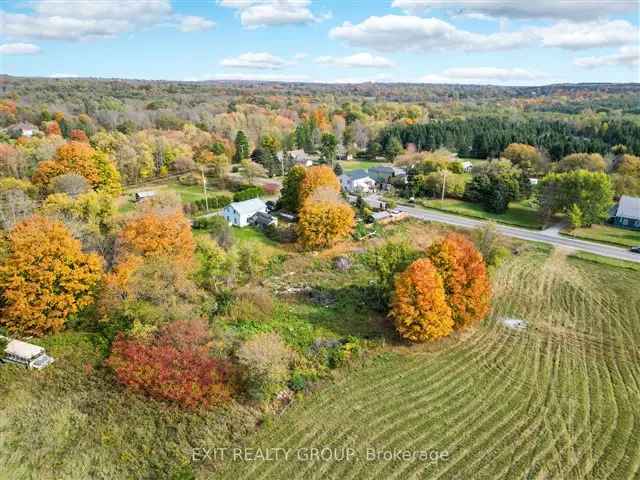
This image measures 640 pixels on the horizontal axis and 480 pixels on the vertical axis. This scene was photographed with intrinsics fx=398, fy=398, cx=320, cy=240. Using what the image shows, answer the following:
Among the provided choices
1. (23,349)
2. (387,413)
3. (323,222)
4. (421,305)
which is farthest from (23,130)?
(387,413)

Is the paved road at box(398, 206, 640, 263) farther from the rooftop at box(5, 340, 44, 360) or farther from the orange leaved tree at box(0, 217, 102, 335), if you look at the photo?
the rooftop at box(5, 340, 44, 360)

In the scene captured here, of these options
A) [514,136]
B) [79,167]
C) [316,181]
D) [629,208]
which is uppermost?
[514,136]

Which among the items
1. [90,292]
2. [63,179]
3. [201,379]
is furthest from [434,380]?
[63,179]

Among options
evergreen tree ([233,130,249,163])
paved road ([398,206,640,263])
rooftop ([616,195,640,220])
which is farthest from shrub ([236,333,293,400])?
evergreen tree ([233,130,249,163])

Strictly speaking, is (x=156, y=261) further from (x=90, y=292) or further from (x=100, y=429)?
(x=100, y=429)

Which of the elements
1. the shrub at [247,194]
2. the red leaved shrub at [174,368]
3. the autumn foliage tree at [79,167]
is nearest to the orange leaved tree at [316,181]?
the shrub at [247,194]

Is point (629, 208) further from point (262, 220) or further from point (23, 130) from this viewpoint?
point (23, 130)

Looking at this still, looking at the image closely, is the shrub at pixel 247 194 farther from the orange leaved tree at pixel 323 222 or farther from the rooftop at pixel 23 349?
the rooftop at pixel 23 349
